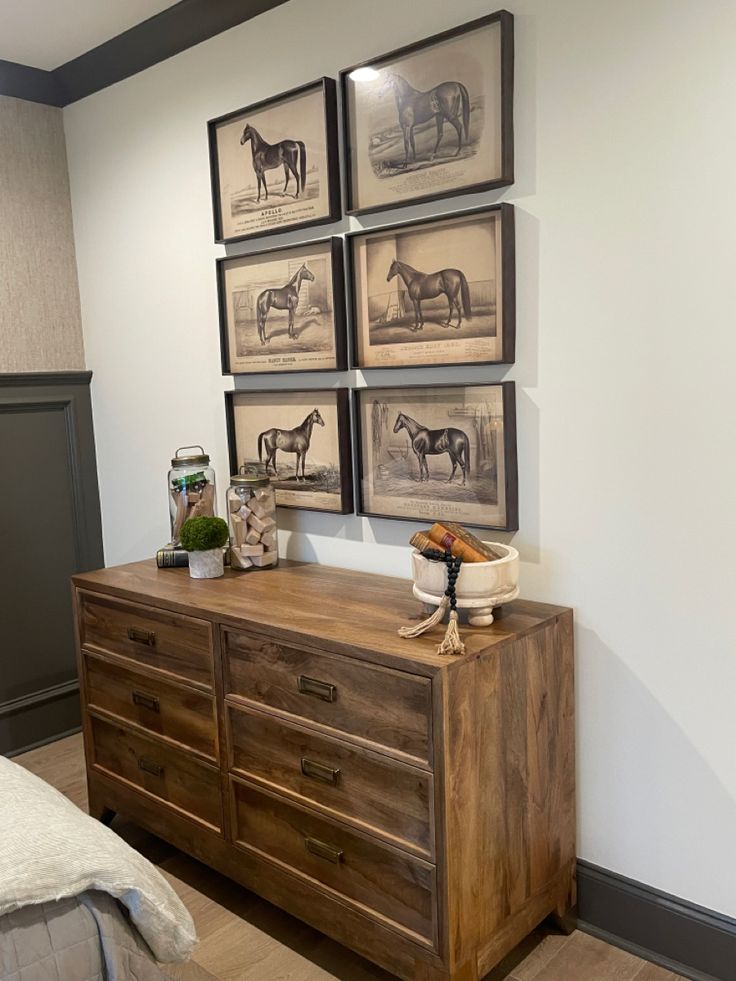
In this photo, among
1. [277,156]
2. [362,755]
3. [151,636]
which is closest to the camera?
[362,755]

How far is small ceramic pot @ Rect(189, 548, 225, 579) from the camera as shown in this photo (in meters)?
2.44

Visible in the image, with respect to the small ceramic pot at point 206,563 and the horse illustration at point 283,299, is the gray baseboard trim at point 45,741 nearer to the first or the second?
the small ceramic pot at point 206,563

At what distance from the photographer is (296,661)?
196cm

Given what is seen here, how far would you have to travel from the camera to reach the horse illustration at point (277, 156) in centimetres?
242

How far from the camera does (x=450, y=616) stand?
180 centimetres

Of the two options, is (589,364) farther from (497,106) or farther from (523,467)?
(497,106)

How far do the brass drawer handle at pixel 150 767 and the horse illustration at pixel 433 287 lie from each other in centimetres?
141

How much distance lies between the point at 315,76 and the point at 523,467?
1262mm

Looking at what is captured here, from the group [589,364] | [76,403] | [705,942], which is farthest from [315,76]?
[705,942]

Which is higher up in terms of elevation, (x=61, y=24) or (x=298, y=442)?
(x=61, y=24)

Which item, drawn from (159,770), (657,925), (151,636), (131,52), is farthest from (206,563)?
(131,52)

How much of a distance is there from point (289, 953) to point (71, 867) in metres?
0.99

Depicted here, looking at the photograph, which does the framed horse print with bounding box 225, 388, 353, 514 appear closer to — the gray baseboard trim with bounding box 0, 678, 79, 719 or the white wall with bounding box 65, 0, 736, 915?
the white wall with bounding box 65, 0, 736, 915

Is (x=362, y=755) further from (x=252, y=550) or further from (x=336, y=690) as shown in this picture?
(x=252, y=550)
